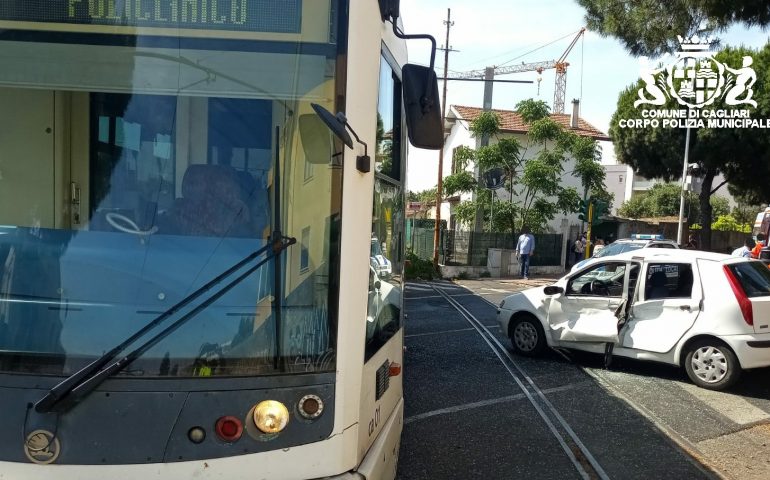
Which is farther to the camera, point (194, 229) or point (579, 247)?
point (579, 247)

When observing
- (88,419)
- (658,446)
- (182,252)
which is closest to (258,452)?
(88,419)

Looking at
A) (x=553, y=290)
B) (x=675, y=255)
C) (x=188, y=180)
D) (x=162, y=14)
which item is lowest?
(x=553, y=290)

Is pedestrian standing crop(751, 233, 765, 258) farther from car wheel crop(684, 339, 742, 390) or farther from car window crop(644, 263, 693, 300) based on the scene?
car wheel crop(684, 339, 742, 390)

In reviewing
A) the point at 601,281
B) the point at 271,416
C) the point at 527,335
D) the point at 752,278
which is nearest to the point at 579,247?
the point at 527,335

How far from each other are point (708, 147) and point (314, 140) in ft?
92.1

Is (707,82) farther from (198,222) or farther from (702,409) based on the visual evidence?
(198,222)

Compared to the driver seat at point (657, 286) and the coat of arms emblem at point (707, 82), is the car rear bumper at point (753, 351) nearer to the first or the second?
the driver seat at point (657, 286)

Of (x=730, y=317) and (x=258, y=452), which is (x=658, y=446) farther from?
(x=258, y=452)

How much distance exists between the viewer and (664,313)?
24.7 ft

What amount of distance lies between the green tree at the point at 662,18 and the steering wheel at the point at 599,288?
12.3ft

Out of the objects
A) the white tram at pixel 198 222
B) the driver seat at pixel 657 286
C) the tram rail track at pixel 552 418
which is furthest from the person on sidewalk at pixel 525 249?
the white tram at pixel 198 222

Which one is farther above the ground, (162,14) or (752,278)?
(162,14)

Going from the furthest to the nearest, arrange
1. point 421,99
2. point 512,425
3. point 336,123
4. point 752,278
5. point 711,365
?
point 752,278 < point 711,365 < point 512,425 < point 421,99 < point 336,123

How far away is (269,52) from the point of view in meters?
2.46
